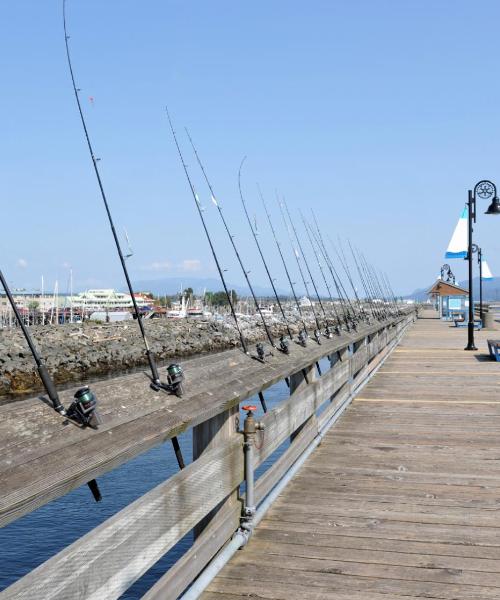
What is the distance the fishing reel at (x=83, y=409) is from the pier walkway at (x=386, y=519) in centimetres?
145

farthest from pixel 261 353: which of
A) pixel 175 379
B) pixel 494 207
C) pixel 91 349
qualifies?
pixel 91 349

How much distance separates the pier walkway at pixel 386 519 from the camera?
3846 millimetres

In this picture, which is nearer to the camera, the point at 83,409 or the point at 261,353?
the point at 83,409

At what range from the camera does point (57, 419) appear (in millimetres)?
2689

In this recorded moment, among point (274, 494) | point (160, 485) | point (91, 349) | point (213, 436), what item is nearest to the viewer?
point (160, 485)

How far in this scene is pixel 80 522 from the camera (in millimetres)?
11688

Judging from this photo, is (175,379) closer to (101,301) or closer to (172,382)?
(172,382)

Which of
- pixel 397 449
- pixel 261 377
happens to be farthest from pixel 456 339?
pixel 261 377

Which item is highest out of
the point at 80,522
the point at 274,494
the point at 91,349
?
the point at 274,494

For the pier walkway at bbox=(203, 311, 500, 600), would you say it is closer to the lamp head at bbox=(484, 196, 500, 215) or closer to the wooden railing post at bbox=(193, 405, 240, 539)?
the wooden railing post at bbox=(193, 405, 240, 539)

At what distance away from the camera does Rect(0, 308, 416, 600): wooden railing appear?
2307mm

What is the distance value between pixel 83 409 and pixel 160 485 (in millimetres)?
671

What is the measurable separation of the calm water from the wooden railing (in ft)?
16.0

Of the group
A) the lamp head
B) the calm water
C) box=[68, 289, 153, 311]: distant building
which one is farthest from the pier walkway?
box=[68, 289, 153, 311]: distant building
